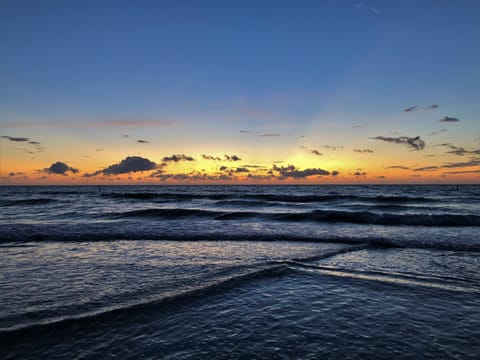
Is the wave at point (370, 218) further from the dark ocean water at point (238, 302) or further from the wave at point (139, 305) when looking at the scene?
the wave at point (139, 305)

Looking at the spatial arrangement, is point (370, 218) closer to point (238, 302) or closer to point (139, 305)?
point (238, 302)

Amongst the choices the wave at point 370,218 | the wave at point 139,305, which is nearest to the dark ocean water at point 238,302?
the wave at point 139,305

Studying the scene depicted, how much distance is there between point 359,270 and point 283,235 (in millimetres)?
6654

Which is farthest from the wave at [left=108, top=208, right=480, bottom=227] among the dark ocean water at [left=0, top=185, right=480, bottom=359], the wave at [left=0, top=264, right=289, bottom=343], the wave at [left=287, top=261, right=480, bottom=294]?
the wave at [left=0, top=264, right=289, bottom=343]

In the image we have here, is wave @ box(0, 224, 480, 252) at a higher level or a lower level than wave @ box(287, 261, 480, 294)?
lower

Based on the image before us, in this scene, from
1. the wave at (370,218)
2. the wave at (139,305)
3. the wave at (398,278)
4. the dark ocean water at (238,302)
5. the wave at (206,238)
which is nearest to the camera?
the dark ocean water at (238,302)

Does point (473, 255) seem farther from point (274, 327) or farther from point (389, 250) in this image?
point (274, 327)

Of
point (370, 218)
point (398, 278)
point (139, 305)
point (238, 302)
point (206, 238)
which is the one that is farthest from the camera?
point (370, 218)

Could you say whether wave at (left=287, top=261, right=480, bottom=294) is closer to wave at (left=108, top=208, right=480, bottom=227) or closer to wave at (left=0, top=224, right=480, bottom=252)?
wave at (left=0, top=224, right=480, bottom=252)

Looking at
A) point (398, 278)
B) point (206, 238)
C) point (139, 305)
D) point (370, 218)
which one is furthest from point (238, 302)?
point (370, 218)

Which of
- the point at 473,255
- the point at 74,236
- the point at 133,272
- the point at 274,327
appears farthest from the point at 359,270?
the point at 74,236

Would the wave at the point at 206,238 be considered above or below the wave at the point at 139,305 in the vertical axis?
below

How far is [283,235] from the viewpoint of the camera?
14531 millimetres

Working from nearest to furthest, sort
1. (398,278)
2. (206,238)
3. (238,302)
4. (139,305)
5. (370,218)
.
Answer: (139,305), (238,302), (398,278), (206,238), (370,218)
